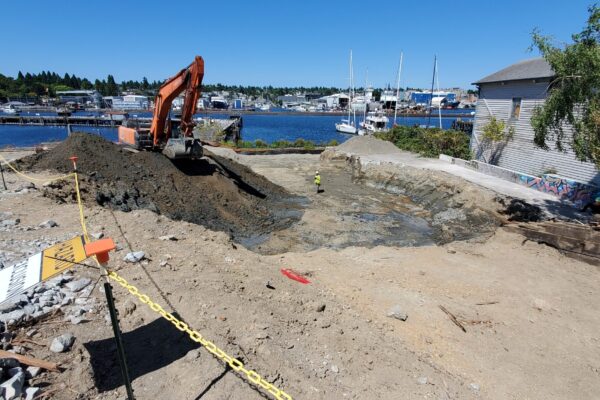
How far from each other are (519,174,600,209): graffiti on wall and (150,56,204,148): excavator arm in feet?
55.1

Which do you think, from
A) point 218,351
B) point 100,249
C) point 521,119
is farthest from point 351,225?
point 521,119

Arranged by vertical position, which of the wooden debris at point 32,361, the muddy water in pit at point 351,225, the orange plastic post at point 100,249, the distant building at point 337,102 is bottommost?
the muddy water in pit at point 351,225

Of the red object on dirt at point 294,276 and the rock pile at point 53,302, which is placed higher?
the rock pile at point 53,302

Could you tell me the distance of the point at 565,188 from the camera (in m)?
16.9

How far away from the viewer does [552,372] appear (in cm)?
712

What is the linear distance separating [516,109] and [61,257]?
24.3m

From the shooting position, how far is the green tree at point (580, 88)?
1112 cm

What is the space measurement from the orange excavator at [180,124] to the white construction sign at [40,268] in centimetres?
1239

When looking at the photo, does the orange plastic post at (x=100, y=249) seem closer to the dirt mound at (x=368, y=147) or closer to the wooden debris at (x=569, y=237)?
the wooden debris at (x=569, y=237)

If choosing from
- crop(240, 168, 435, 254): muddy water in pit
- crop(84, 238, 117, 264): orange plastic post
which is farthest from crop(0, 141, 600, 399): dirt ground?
crop(84, 238, 117, 264): orange plastic post

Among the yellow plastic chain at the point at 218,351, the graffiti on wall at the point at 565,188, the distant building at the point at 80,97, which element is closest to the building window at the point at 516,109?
the graffiti on wall at the point at 565,188

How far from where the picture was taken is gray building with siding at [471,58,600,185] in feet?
60.7

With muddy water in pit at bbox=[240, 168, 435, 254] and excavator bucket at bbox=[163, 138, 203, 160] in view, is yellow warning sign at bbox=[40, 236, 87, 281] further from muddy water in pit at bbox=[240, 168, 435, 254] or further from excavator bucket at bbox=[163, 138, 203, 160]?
excavator bucket at bbox=[163, 138, 203, 160]

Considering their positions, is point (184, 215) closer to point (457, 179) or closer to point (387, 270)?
point (387, 270)
